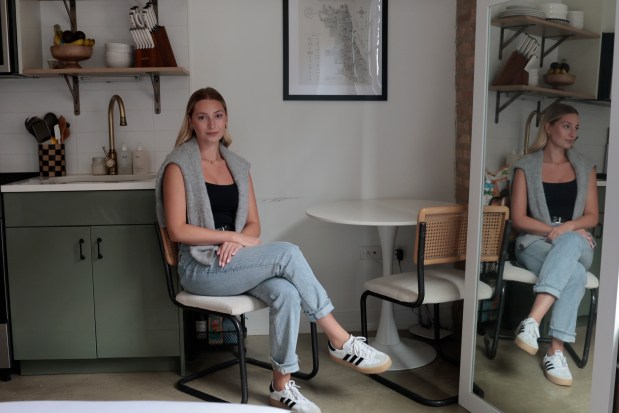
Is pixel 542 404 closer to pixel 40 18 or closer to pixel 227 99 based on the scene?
pixel 227 99

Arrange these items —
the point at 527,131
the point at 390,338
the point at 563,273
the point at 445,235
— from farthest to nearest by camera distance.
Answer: the point at 390,338, the point at 445,235, the point at 527,131, the point at 563,273

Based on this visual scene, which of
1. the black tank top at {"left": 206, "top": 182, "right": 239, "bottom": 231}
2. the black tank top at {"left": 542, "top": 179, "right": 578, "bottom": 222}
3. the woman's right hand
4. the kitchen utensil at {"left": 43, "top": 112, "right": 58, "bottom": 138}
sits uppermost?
the kitchen utensil at {"left": 43, "top": 112, "right": 58, "bottom": 138}

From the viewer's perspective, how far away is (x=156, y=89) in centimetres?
353

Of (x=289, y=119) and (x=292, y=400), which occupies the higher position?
(x=289, y=119)

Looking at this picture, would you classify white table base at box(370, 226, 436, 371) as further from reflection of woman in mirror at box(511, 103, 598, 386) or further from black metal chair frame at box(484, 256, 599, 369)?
reflection of woman in mirror at box(511, 103, 598, 386)

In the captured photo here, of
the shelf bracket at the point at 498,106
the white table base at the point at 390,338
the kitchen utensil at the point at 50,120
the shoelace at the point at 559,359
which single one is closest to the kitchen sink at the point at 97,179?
the kitchen utensil at the point at 50,120

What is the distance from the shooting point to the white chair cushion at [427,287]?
2.93 m

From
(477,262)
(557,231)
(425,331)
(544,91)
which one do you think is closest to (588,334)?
(557,231)

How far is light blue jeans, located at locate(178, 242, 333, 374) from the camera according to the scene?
108 inches

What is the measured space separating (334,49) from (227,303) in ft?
4.99

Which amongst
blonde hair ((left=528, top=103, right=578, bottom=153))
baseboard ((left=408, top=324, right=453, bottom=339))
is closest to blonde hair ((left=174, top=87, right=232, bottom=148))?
blonde hair ((left=528, top=103, right=578, bottom=153))

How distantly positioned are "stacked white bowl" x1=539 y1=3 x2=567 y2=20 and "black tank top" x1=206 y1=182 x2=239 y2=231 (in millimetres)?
1390

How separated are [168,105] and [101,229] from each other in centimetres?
78

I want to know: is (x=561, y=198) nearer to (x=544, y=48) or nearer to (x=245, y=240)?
(x=544, y=48)
